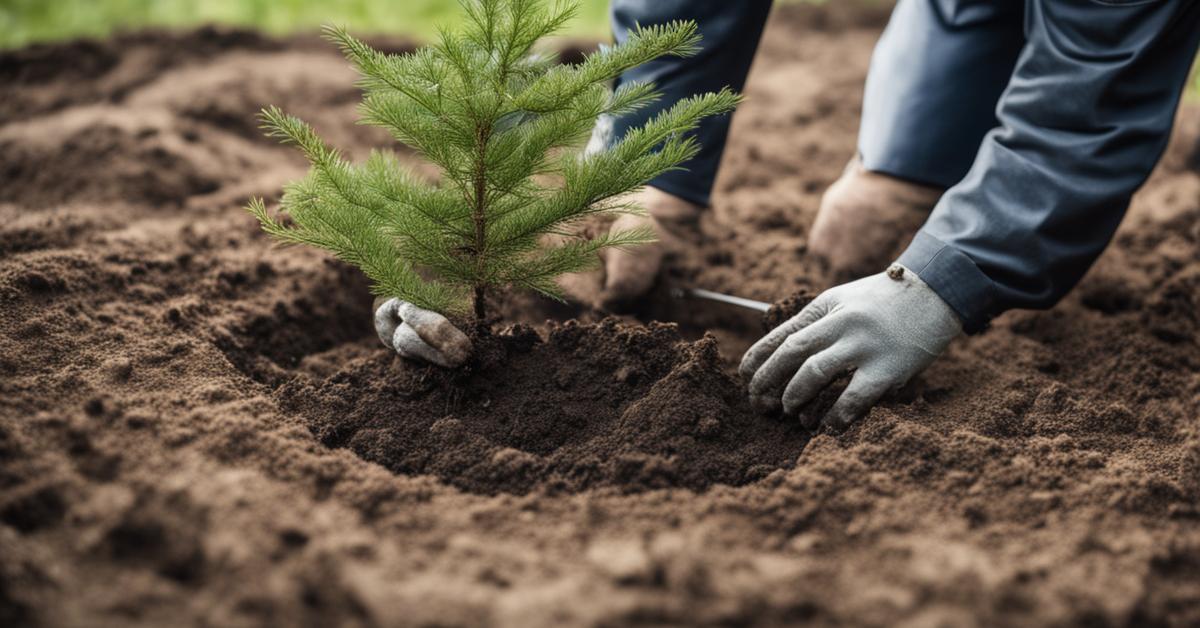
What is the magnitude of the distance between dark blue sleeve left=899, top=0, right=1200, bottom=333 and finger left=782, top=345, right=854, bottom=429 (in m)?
0.29

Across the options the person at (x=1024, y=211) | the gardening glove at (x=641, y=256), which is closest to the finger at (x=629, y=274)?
the gardening glove at (x=641, y=256)

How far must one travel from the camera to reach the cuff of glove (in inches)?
77.0

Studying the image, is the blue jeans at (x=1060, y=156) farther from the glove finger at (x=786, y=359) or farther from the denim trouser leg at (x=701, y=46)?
the denim trouser leg at (x=701, y=46)

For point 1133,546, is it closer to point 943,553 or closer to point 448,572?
point 943,553

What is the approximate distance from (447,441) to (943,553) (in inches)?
37.4

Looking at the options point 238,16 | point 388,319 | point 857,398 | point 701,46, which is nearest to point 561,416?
point 388,319

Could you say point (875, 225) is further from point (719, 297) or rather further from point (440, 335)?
point (440, 335)

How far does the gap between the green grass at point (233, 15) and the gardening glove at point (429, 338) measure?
9.60ft

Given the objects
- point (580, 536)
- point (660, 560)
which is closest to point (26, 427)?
point (580, 536)

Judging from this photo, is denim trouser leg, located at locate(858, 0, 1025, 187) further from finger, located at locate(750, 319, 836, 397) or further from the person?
finger, located at locate(750, 319, 836, 397)

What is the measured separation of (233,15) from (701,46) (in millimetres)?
3579

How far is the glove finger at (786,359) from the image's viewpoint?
189 cm

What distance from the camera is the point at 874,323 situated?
1.88 metres

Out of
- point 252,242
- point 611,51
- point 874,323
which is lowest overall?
point 252,242
